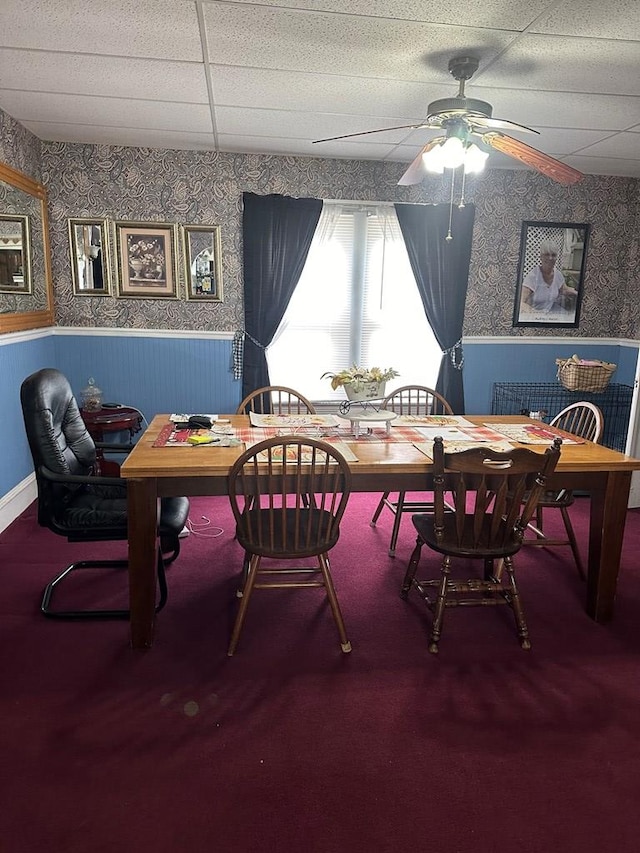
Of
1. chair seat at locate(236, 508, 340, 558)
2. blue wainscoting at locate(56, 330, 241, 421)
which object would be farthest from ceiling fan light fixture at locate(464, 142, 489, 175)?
blue wainscoting at locate(56, 330, 241, 421)

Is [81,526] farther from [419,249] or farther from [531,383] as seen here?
[531,383]

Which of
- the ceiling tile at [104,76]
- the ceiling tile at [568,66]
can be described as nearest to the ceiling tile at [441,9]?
the ceiling tile at [568,66]

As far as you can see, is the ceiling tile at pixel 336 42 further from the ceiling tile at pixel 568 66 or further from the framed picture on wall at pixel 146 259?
the framed picture on wall at pixel 146 259

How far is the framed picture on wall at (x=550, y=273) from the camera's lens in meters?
4.75

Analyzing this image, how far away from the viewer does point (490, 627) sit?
2.61 m

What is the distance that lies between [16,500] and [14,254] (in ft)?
4.85

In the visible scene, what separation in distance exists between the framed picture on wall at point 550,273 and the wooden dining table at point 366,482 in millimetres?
2364

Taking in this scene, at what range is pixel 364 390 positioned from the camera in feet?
8.91

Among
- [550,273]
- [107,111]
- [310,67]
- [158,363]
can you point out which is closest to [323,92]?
[310,67]

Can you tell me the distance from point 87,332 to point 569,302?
3.76 m

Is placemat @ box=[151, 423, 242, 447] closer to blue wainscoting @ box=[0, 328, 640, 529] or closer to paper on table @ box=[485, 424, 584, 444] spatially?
paper on table @ box=[485, 424, 584, 444]

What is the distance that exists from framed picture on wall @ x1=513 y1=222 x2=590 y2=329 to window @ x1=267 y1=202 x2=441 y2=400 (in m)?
0.83

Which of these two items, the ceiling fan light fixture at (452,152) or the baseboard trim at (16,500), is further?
the baseboard trim at (16,500)

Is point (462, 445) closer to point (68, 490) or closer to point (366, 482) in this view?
point (366, 482)
